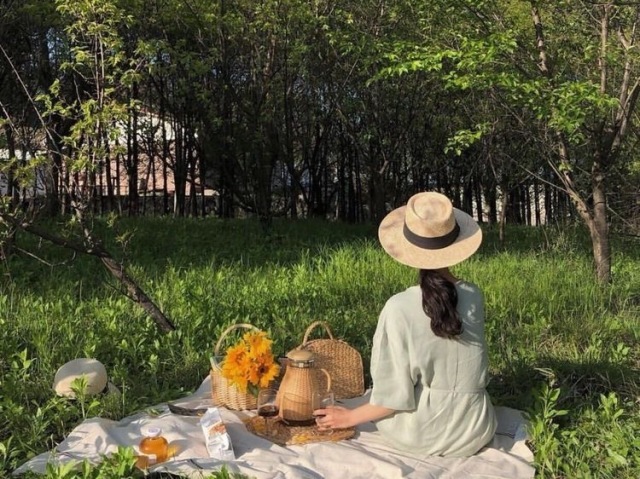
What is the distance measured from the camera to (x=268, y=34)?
9.67m

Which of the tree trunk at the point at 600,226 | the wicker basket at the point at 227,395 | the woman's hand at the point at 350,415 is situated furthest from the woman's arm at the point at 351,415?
the tree trunk at the point at 600,226

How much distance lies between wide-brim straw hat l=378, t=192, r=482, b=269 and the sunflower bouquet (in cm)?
82

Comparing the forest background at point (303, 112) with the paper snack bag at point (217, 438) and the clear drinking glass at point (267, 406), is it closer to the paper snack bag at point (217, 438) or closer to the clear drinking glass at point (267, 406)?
the clear drinking glass at point (267, 406)

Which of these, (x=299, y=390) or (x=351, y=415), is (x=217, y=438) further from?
(x=351, y=415)

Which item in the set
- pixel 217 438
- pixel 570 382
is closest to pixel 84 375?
pixel 217 438

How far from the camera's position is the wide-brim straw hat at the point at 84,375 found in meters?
3.48

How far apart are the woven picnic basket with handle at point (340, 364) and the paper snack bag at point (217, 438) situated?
0.79m

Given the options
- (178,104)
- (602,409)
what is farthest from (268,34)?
(602,409)

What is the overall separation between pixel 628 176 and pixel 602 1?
2.84 m

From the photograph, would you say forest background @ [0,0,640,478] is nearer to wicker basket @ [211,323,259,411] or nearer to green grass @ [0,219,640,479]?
green grass @ [0,219,640,479]

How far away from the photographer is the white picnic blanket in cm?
279

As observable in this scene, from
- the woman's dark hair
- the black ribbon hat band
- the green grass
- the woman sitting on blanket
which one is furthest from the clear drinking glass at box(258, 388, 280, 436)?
the black ribbon hat band

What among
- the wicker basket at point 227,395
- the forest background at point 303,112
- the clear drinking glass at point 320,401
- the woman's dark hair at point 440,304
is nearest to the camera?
the woman's dark hair at point 440,304

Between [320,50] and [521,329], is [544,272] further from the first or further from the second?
[320,50]
